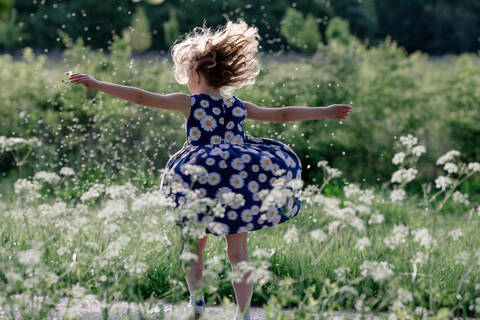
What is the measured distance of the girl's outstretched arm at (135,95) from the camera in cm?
271

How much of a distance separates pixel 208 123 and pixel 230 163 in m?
0.32

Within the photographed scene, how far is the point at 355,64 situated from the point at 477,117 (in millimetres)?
1654

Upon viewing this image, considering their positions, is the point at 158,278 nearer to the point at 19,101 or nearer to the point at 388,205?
the point at 388,205

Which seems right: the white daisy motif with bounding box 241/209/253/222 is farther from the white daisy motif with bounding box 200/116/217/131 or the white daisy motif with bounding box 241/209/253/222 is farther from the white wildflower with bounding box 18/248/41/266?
the white wildflower with bounding box 18/248/41/266

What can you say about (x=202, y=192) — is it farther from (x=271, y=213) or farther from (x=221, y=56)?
(x=221, y=56)

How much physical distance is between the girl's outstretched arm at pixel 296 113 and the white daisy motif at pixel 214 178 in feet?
1.81

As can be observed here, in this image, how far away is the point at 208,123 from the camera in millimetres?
2984

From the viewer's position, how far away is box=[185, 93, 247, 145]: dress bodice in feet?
9.75

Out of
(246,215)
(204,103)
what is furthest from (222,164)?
(204,103)

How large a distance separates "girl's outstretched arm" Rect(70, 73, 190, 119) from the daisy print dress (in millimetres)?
67

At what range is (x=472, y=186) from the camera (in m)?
6.93

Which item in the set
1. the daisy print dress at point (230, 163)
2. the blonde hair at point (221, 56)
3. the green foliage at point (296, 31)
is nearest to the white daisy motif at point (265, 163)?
the daisy print dress at point (230, 163)

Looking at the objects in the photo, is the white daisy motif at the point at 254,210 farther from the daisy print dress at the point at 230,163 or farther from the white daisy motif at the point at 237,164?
the white daisy motif at the point at 237,164

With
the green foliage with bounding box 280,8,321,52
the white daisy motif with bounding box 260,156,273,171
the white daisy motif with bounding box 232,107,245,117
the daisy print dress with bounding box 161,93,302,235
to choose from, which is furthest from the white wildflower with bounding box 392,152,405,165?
the green foliage with bounding box 280,8,321,52
